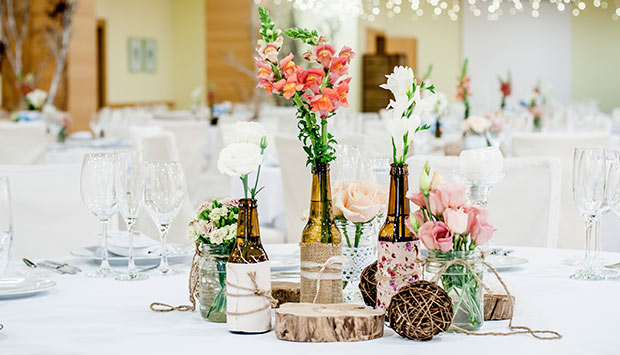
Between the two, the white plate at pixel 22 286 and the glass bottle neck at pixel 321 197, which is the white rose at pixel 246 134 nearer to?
the glass bottle neck at pixel 321 197

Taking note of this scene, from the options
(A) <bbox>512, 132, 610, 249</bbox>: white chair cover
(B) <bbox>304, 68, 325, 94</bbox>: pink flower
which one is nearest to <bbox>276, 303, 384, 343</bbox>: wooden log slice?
(B) <bbox>304, 68, 325, 94</bbox>: pink flower

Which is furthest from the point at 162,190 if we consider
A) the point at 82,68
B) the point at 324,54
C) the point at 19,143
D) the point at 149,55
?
the point at 149,55

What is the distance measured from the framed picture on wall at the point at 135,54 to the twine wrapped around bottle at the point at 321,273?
606 inches

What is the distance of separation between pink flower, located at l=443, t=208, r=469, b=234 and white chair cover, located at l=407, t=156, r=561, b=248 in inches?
49.8

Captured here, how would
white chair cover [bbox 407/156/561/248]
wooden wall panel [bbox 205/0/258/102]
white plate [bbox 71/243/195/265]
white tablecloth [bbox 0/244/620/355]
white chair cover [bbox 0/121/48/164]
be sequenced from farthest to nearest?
wooden wall panel [bbox 205/0/258/102]
white chair cover [bbox 0/121/48/164]
white chair cover [bbox 407/156/561/248]
white plate [bbox 71/243/195/265]
white tablecloth [bbox 0/244/620/355]

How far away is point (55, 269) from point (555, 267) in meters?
1.09

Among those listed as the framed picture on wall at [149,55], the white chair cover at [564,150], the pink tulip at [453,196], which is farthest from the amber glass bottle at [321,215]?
the framed picture on wall at [149,55]

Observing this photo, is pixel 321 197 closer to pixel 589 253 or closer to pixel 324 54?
pixel 324 54

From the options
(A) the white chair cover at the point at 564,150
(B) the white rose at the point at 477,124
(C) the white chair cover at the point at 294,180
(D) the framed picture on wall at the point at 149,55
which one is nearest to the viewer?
(A) the white chair cover at the point at 564,150

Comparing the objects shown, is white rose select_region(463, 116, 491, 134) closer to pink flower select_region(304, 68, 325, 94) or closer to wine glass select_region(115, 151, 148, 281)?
wine glass select_region(115, 151, 148, 281)

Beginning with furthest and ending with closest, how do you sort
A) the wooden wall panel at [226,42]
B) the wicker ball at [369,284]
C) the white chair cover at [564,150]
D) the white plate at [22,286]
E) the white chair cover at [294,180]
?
the wooden wall panel at [226,42], the white chair cover at [294,180], the white chair cover at [564,150], the white plate at [22,286], the wicker ball at [369,284]

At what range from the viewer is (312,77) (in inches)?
56.1

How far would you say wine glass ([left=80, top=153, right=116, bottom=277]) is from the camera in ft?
6.32

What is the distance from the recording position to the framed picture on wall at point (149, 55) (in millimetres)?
16811
